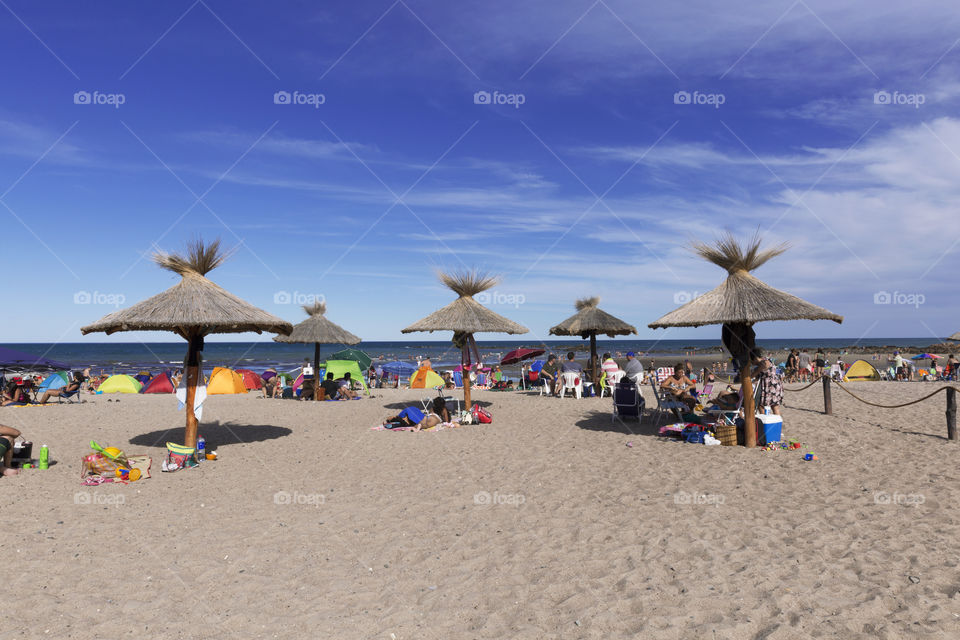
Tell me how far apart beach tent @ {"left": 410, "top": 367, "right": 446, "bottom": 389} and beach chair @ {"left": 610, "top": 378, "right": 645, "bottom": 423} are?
11464 millimetres

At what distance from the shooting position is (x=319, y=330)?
671 inches

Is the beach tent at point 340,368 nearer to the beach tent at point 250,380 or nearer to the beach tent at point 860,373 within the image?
the beach tent at point 250,380

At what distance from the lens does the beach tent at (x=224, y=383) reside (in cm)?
1967

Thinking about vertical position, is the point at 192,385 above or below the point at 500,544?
above

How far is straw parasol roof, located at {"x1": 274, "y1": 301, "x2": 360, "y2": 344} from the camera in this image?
16562mm

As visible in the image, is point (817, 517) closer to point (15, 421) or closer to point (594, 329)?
point (594, 329)

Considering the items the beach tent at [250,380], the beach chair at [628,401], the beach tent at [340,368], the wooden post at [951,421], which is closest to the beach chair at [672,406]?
the beach chair at [628,401]

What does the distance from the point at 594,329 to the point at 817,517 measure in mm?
11228

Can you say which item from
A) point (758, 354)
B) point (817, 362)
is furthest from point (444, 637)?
point (817, 362)

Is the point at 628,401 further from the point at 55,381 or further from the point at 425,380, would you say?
the point at 55,381

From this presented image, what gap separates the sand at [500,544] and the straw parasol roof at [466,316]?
370 centimetres

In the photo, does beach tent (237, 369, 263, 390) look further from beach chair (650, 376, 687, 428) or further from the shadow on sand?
beach chair (650, 376, 687, 428)

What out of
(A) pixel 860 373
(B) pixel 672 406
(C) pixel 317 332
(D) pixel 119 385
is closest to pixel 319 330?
(C) pixel 317 332

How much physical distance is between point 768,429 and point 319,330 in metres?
12.5
